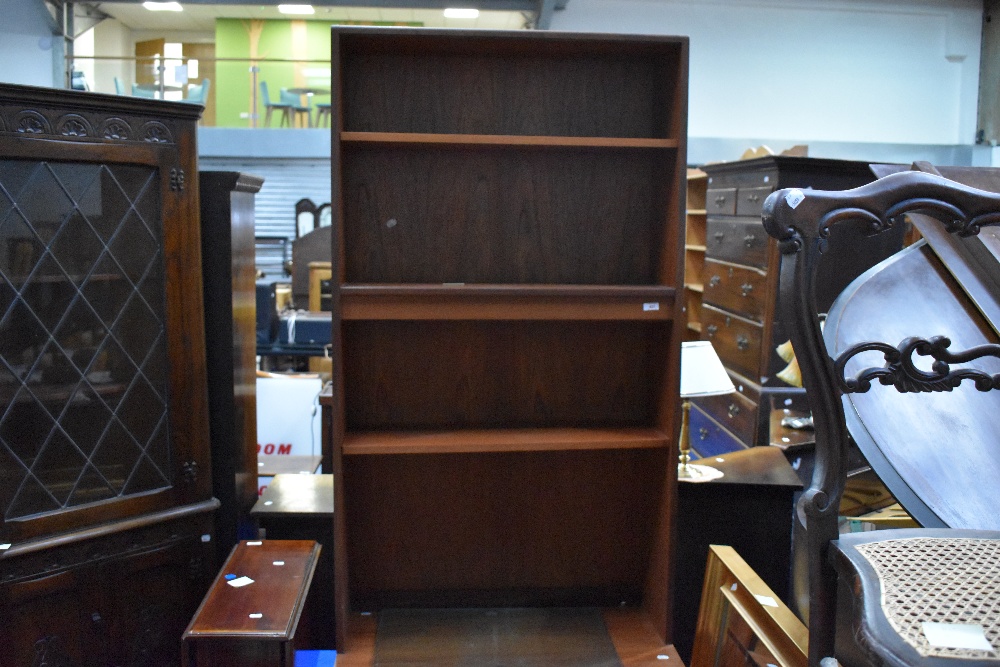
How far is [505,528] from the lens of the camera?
2.43 meters

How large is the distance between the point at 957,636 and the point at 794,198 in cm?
50

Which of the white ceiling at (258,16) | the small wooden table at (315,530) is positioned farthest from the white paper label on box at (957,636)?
the white ceiling at (258,16)

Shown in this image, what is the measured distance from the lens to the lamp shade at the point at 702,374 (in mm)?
2609

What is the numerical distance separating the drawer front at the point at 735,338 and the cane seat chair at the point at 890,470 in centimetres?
284

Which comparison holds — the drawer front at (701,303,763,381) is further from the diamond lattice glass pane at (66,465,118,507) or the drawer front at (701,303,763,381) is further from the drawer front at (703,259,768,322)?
the diamond lattice glass pane at (66,465,118,507)

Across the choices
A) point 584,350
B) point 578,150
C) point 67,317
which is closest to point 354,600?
point 584,350

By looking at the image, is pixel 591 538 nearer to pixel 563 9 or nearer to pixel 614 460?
pixel 614 460

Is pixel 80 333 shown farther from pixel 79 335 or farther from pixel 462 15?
pixel 462 15

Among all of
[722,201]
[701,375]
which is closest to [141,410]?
[701,375]

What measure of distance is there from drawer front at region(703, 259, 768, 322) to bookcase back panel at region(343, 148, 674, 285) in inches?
76.3

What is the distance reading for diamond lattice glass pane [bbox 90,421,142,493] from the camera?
99.6 inches

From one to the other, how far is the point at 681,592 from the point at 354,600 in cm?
104

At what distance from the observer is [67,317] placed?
2420mm

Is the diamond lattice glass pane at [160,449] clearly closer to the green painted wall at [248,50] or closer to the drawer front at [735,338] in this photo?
the drawer front at [735,338]
